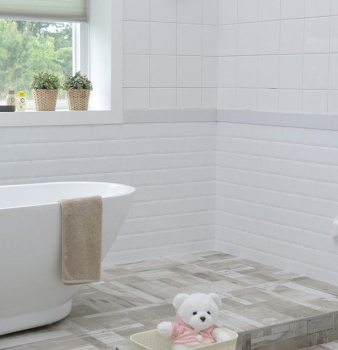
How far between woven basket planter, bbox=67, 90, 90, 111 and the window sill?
112 mm

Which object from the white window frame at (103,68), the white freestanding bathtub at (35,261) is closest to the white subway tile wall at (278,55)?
the white window frame at (103,68)

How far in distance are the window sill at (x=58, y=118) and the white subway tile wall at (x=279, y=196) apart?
966 millimetres

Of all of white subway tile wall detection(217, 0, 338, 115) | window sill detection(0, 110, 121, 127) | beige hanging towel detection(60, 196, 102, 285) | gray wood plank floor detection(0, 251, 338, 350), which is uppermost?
white subway tile wall detection(217, 0, 338, 115)

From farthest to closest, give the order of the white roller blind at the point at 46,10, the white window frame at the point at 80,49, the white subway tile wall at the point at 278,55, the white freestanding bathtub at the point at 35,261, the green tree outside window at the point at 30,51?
the white window frame at the point at 80,49, the green tree outside window at the point at 30,51, the white roller blind at the point at 46,10, the white subway tile wall at the point at 278,55, the white freestanding bathtub at the point at 35,261

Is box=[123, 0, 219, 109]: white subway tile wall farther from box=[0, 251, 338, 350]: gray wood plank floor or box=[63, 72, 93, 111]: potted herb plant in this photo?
box=[0, 251, 338, 350]: gray wood plank floor

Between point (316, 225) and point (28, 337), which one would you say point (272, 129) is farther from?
point (28, 337)

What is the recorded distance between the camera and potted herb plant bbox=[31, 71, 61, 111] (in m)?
5.29

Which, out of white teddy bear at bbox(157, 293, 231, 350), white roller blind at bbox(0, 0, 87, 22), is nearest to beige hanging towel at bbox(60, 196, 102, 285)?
white teddy bear at bbox(157, 293, 231, 350)

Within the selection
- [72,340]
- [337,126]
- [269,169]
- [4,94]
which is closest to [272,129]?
[269,169]

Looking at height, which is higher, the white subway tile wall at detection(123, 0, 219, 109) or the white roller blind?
the white roller blind

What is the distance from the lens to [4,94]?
5406mm

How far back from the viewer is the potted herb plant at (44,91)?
5.29 meters

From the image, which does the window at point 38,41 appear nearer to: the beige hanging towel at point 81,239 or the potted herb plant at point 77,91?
the potted herb plant at point 77,91

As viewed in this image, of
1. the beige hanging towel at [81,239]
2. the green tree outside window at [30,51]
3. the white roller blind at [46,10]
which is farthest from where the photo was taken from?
the green tree outside window at [30,51]
